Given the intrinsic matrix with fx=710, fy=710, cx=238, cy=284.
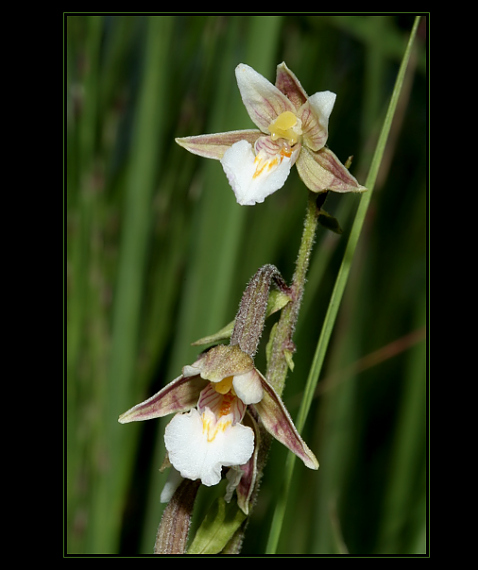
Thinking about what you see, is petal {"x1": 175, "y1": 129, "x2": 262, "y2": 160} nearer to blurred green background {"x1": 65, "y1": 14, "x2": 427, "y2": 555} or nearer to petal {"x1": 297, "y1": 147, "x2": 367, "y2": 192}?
petal {"x1": 297, "y1": 147, "x2": 367, "y2": 192}

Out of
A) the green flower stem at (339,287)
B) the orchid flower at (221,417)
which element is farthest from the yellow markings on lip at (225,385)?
the green flower stem at (339,287)

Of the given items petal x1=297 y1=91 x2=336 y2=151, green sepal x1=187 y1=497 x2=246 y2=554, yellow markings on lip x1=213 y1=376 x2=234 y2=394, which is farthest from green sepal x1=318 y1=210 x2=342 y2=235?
green sepal x1=187 y1=497 x2=246 y2=554

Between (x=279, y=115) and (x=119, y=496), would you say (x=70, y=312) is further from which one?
(x=279, y=115)

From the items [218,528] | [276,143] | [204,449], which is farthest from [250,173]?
[218,528]

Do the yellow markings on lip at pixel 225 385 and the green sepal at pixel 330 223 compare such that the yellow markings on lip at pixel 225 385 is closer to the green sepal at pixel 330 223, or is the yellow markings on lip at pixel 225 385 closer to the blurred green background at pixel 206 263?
the green sepal at pixel 330 223

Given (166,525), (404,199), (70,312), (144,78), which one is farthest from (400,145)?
(166,525)

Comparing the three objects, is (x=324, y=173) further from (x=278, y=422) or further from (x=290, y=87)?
(x=278, y=422)
